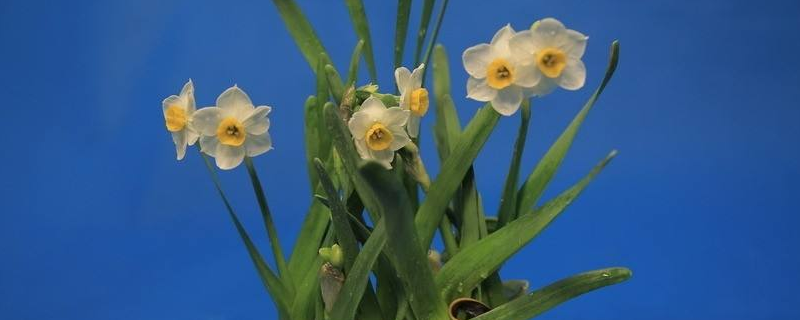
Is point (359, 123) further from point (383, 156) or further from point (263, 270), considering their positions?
point (263, 270)

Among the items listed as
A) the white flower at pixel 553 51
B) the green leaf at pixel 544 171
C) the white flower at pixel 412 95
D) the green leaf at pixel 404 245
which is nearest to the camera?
the green leaf at pixel 404 245

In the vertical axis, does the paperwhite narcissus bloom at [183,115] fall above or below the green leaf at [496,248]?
→ above

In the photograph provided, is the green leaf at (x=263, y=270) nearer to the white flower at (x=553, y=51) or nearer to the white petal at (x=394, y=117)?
the white petal at (x=394, y=117)

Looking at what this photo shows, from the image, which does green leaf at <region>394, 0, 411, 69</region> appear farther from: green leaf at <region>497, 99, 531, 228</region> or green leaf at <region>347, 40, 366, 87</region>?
green leaf at <region>497, 99, 531, 228</region>

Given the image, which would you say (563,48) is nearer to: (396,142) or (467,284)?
(396,142)

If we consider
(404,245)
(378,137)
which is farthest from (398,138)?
(404,245)

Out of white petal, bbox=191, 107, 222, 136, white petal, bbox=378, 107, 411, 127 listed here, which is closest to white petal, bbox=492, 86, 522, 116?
white petal, bbox=378, 107, 411, 127

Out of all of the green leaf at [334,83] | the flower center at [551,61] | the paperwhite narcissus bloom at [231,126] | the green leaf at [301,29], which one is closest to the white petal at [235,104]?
the paperwhite narcissus bloom at [231,126]
